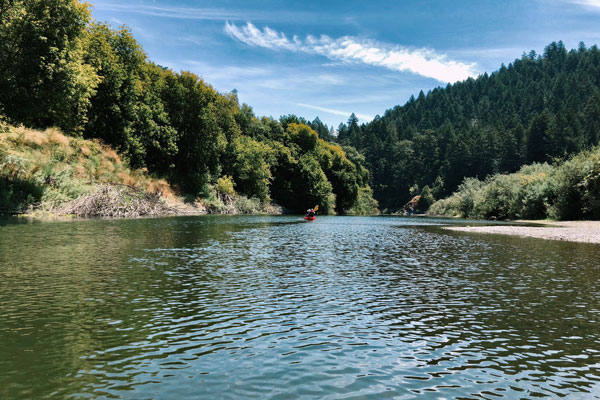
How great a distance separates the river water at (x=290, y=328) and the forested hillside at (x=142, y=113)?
3076cm

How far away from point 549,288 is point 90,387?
16539mm

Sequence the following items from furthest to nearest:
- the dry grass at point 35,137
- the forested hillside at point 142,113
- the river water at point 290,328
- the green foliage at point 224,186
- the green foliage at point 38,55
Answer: the green foliage at point 224,186 < the dry grass at point 35,137 < the forested hillside at point 142,113 < the green foliage at point 38,55 < the river water at point 290,328

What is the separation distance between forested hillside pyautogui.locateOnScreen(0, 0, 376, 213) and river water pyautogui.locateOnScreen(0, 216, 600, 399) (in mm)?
30762

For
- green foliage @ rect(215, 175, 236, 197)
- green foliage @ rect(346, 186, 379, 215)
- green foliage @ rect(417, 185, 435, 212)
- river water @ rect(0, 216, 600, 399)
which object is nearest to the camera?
river water @ rect(0, 216, 600, 399)

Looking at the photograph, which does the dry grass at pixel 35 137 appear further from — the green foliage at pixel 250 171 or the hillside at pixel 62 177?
the green foliage at pixel 250 171

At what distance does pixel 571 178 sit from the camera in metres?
63.8

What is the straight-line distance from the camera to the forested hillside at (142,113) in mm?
43719

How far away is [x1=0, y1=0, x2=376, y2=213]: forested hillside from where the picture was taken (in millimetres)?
43719

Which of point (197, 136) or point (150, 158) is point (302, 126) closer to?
point (197, 136)

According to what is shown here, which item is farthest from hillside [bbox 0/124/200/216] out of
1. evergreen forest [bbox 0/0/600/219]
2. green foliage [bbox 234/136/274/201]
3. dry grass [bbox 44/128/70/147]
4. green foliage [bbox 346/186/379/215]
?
green foliage [bbox 346/186/379/215]

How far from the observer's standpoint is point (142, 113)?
69438mm

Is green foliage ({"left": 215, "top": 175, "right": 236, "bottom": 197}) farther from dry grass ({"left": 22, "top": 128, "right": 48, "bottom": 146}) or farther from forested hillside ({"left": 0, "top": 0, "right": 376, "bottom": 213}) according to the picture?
dry grass ({"left": 22, "top": 128, "right": 48, "bottom": 146})

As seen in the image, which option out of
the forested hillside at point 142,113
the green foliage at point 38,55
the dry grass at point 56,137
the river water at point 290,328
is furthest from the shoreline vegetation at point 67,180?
the river water at point 290,328

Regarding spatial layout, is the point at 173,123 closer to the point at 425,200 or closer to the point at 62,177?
the point at 62,177
